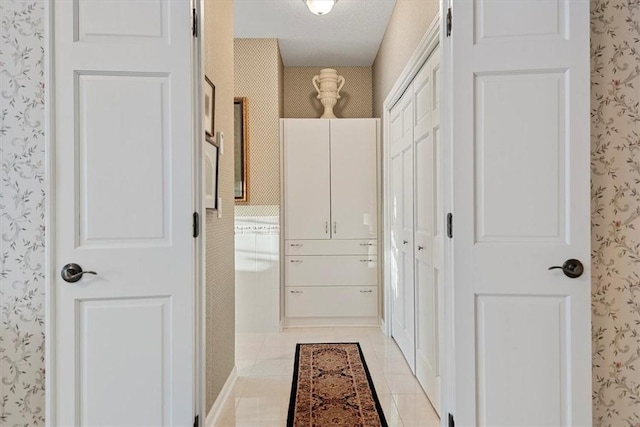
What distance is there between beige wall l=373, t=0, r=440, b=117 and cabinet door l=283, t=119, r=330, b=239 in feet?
2.31

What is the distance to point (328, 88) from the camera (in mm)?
4477

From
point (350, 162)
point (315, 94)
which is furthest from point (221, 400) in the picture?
point (315, 94)

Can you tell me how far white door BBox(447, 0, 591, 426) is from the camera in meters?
1.52

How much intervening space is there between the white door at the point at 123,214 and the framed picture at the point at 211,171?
575 millimetres

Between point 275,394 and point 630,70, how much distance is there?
7.89 ft

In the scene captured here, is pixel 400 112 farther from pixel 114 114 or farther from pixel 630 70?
pixel 114 114

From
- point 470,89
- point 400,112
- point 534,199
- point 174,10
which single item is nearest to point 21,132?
point 174,10

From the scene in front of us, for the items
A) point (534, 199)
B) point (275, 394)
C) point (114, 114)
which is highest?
point (114, 114)

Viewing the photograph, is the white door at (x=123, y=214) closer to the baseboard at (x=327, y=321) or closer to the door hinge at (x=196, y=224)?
the door hinge at (x=196, y=224)

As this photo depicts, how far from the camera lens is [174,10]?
1.58 meters

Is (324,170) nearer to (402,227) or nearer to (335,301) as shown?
(402,227)

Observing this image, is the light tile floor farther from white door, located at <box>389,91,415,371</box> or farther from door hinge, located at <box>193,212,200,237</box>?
door hinge, located at <box>193,212,200,237</box>

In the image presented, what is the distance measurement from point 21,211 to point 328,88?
336 cm

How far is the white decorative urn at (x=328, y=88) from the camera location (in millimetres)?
4453
